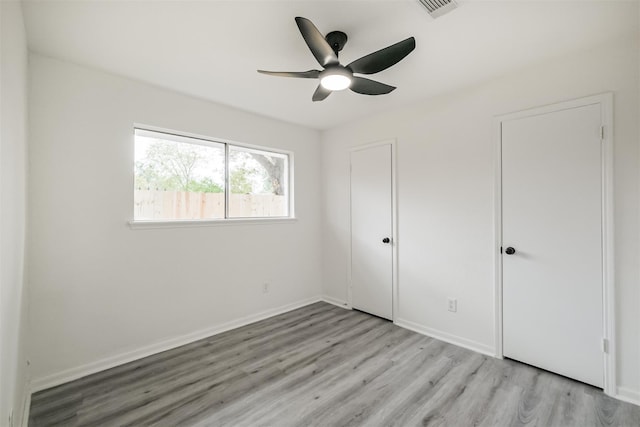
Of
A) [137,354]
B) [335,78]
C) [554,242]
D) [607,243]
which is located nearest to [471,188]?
[554,242]

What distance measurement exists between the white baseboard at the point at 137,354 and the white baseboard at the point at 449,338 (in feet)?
5.10

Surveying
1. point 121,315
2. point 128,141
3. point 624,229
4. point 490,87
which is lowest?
point 121,315

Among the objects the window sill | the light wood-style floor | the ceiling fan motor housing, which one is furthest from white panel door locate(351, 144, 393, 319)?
the ceiling fan motor housing

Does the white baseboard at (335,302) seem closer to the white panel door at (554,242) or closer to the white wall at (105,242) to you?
the white wall at (105,242)

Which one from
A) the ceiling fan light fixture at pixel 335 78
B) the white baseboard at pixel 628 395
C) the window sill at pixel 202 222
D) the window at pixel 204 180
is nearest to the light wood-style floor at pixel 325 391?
the white baseboard at pixel 628 395

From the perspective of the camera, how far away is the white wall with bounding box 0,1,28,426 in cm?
122

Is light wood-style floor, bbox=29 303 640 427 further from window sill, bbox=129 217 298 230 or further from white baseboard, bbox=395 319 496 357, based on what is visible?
window sill, bbox=129 217 298 230

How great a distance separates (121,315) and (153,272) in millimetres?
420

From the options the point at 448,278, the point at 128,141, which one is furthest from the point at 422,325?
the point at 128,141

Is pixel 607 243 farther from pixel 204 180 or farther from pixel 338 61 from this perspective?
pixel 204 180

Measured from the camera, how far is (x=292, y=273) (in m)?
3.82

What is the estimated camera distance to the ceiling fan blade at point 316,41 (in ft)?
4.86

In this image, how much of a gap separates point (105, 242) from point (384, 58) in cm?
260

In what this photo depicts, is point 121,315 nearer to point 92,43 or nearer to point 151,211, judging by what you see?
point 151,211
